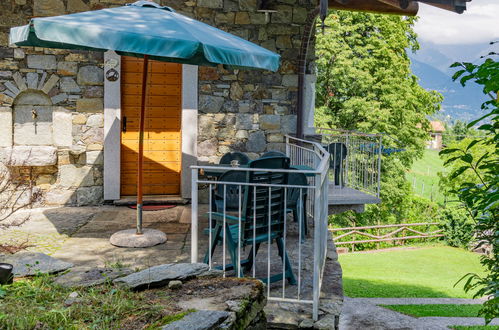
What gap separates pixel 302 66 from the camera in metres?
7.64

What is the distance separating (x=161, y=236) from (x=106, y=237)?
0.62 m

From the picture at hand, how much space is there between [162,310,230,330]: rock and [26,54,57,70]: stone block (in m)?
5.51

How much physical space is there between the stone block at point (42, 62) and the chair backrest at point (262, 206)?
4.23 m

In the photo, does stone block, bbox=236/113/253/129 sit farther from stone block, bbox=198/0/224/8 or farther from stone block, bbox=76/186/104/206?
stone block, bbox=76/186/104/206

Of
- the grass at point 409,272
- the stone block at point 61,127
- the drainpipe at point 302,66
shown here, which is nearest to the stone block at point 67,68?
the stone block at point 61,127

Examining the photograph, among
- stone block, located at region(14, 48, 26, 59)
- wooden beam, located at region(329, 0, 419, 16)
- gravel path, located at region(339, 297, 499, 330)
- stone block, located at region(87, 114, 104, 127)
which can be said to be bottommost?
gravel path, located at region(339, 297, 499, 330)

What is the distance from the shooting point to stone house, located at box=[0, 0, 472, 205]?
698cm

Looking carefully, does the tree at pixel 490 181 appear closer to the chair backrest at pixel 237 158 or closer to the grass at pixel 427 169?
the chair backrest at pixel 237 158

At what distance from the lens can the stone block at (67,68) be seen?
7.05m

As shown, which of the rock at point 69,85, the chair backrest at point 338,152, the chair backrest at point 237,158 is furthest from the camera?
the chair backrest at point 338,152

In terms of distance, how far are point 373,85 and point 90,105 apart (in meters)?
16.2

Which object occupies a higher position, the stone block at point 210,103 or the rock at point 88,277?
the stone block at point 210,103

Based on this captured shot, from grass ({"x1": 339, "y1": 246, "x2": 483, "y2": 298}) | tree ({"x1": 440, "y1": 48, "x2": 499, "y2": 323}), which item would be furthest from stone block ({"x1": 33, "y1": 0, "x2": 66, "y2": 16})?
grass ({"x1": 339, "y1": 246, "x2": 483, "y2": 298})

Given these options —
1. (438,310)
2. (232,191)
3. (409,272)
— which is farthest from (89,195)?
(409,272)
